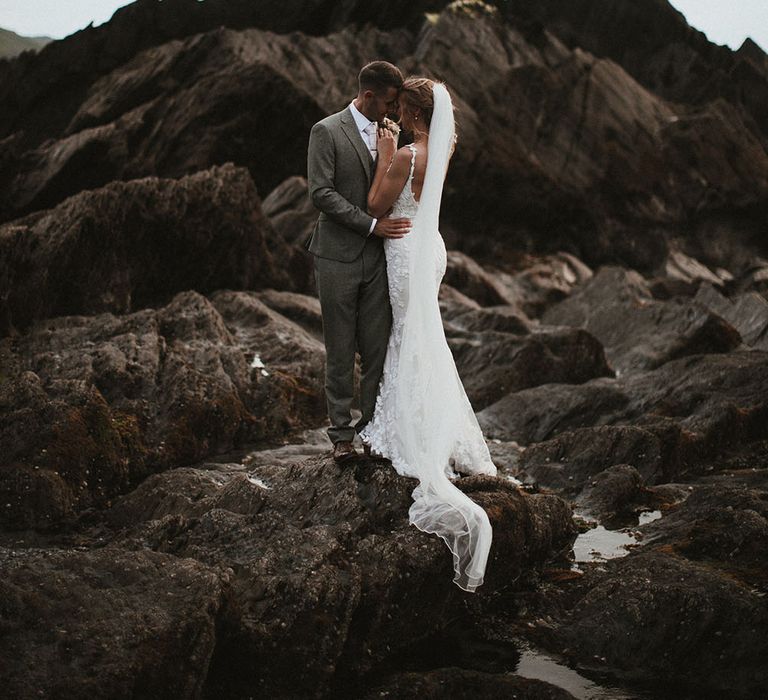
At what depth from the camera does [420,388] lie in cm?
785

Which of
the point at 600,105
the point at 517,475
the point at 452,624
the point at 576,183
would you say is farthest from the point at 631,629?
the point at 600,105

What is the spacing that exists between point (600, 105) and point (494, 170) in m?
11.0

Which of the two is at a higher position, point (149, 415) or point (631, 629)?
point (631, 629)

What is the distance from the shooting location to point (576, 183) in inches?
1778

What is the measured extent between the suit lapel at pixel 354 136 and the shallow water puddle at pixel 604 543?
431cm

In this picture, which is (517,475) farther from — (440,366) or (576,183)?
(576,183)

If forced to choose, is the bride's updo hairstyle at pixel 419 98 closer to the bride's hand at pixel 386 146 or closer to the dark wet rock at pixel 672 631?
the bride's hand at pixel 386 146

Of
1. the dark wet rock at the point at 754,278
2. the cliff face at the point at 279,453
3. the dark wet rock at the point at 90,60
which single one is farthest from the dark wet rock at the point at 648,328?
the dark wet rock at the point at 90,60

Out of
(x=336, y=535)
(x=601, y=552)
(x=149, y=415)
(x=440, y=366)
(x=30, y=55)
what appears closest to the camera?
(x=336, y=535)

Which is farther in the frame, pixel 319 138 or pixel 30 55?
pixel 30 55

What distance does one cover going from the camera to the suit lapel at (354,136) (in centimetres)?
759

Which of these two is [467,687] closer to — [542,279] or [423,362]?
[423,362]

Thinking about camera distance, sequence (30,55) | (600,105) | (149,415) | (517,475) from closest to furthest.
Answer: (149,415) < (517,475) < (30,55) < (600,105)

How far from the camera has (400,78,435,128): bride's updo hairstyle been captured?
7461 mm
